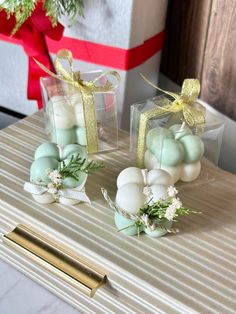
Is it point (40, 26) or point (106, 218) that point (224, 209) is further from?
point (40, 26)

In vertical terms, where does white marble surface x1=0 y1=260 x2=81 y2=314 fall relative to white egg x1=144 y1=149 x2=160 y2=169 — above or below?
below

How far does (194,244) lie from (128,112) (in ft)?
1.08

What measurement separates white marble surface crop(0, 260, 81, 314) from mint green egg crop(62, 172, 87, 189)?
6.0 inches

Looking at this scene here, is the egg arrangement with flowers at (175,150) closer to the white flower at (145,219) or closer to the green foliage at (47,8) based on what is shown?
the white flower at (145,219)

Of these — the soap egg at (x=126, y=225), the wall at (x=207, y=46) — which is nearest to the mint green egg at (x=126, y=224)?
the soap egg at (x=126, y=225)

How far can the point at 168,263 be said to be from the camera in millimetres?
533

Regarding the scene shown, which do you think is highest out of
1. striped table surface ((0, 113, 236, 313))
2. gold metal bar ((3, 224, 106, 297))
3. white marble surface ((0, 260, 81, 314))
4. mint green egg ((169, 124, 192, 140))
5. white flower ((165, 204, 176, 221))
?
mint green egg ((169, 124, 192, 140))

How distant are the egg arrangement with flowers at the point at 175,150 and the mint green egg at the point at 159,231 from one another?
9 centimetres

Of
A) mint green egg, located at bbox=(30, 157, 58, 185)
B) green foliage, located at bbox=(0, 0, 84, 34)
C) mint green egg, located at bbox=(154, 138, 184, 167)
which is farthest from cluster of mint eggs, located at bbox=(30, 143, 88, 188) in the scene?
green foliage, located at bbox=(0, 0, 84, 34)

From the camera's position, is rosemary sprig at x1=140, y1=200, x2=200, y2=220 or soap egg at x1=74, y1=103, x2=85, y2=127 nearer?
rosemary sprig at x1=140, y1=200, x2=200, y2=220

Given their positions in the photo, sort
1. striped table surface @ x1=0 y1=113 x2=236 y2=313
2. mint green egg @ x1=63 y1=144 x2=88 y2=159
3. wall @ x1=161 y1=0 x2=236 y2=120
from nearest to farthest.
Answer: striped table surface @ x1=0 y1=113 x2=236 y2=313 → mint green egg @ x1=63 y1=144 x2=88 y2=159 → wall @ x1=161 y1=0 x2=236 y2=120

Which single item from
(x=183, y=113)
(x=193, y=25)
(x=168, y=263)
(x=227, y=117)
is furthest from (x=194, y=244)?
(x=193, y=25)

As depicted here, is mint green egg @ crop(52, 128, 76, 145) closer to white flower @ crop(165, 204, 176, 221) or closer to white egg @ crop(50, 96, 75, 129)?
white egg @ crop(50, 96, 75, 129)

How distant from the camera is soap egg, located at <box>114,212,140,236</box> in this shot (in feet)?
1.80
